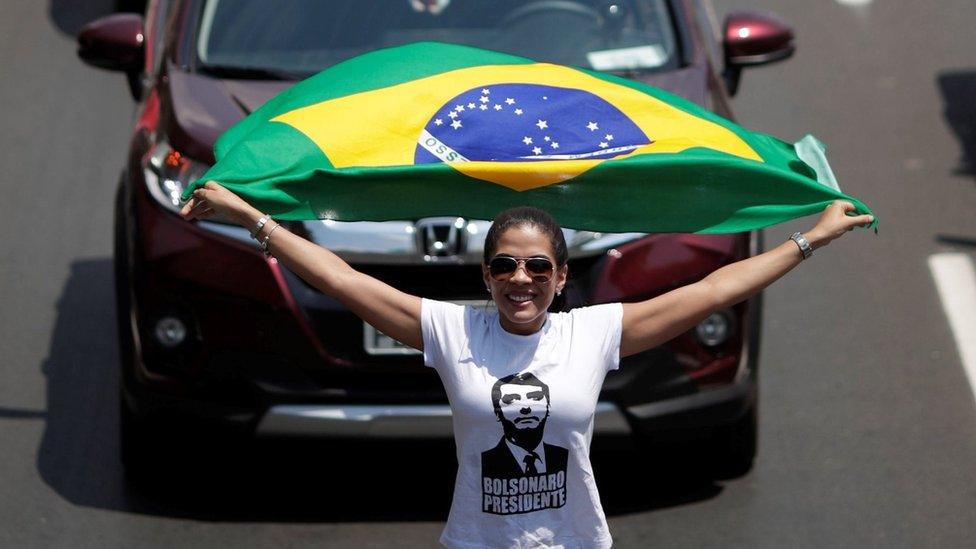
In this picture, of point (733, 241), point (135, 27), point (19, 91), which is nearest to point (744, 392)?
point (733, 241)

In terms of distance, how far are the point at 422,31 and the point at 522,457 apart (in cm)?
377

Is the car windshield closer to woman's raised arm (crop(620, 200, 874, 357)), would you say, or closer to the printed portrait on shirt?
woman's raised arm (crop(620, 200, 874, 357))

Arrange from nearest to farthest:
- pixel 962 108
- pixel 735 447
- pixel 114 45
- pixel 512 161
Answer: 1. pixel 512 161
2. pixel 735 447
3. pixel 114 45
4. pixel 962 108

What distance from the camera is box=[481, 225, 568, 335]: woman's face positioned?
4797mm

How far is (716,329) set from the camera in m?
7.55

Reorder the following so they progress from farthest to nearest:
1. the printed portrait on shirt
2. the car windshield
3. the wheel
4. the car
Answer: the car windshield → the wheel → the car → the printed portrait on shirt

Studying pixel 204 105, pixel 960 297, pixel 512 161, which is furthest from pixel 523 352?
pixel 960 297

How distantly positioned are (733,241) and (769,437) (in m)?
1.30

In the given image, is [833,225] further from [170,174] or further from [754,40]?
[754,40]

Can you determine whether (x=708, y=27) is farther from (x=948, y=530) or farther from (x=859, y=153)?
(x=859, y=153)

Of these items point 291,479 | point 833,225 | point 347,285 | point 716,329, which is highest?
point 833,225

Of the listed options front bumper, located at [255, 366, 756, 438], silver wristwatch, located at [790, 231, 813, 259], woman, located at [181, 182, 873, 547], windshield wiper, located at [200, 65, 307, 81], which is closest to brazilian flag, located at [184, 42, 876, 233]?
silver wristwatch, located at [790, 231, 813, 259]

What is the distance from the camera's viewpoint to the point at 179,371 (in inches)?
292

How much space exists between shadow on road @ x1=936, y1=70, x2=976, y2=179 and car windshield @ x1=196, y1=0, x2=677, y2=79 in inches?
163
